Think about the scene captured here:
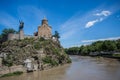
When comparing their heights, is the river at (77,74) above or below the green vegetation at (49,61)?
below

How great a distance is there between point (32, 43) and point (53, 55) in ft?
24.9

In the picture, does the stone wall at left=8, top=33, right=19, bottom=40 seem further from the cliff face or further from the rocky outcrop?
the cliff face

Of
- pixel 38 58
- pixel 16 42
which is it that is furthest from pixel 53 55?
pixel 16 42

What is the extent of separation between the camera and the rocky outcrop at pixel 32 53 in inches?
1451

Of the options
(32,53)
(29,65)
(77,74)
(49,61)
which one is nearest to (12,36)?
(32,53)

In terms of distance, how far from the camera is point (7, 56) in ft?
121

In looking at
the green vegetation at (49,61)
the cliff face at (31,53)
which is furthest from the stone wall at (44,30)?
the green vegetation at (49,61)

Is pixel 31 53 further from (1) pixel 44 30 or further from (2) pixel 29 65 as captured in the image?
(1) pixel 44 30

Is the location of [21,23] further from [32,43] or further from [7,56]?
[7,56]

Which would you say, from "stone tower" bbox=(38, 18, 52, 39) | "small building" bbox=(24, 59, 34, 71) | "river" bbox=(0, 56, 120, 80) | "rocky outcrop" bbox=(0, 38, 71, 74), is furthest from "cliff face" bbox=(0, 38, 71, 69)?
"stone tower" bbox=(38, 18, 52, 39)

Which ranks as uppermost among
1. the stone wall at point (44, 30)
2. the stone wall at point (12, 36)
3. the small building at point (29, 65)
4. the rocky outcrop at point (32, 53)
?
the stone wall at point (44, 30)

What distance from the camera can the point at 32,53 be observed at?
136 ft

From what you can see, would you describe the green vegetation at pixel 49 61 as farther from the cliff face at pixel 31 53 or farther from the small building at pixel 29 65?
the small building at pixel 29 65

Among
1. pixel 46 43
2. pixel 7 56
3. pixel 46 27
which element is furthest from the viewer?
pixel 46 27
